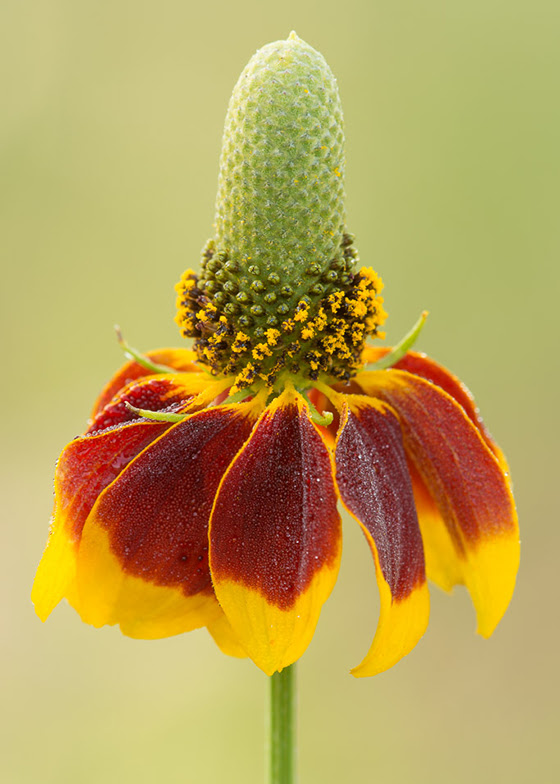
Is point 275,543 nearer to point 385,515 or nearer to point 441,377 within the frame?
point 385,515

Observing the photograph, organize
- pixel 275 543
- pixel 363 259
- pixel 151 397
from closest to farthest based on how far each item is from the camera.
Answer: pixel 275 543 → pixel 151 397 → pixel 363 259

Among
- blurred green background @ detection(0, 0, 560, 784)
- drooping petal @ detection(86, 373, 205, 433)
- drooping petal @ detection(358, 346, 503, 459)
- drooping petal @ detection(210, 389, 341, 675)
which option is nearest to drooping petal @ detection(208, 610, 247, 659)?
drooping petal @ detection(210, 389, 341, 675)

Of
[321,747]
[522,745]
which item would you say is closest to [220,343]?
[321,747]

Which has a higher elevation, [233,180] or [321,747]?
[233,180]

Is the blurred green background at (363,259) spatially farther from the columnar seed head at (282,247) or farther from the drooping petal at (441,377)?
the columnar seed head at (282,247)

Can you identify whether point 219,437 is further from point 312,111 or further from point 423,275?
point 423,275

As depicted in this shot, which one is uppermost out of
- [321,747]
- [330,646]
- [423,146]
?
[423,146]

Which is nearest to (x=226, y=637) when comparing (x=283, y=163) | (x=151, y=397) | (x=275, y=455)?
(x=275, y=455)
